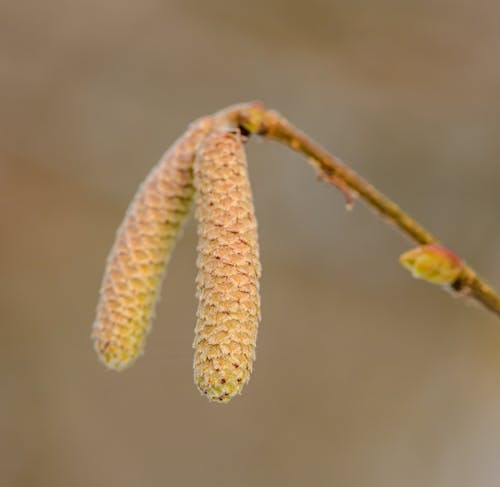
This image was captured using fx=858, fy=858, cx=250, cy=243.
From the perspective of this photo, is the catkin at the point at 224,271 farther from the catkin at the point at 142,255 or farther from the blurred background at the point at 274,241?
the blurred background at the point at 274,241

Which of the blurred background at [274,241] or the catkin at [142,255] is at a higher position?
the blurred background at [274,241]

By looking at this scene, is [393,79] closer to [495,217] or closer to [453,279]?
[495,217]

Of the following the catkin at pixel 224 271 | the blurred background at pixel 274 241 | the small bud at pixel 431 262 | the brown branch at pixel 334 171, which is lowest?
the catkin at pixel 224 271

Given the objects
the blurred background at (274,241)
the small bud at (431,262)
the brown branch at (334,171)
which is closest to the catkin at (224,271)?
the brown branch at (334,171)

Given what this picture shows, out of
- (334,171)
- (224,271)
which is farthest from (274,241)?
(224,271)

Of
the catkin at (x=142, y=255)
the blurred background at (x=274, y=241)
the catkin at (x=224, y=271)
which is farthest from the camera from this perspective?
the blurred background at (x=274, y=241)

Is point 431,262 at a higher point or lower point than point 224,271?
higher

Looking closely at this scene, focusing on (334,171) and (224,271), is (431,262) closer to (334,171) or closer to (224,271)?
(334,171)
